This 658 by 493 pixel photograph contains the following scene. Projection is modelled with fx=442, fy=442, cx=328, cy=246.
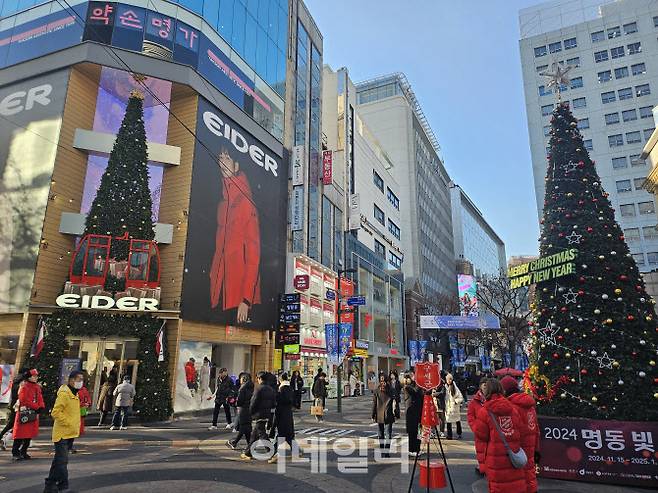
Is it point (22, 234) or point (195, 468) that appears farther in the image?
point (22, 234)

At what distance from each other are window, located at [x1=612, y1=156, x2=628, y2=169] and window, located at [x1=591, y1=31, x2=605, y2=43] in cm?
1859

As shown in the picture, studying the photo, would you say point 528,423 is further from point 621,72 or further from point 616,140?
point 621,72

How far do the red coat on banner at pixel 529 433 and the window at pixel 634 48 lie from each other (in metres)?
72.5

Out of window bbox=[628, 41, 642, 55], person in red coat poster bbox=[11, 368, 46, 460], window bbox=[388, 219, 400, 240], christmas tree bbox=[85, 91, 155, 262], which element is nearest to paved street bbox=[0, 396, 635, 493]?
person in red coat poster bbox=[11, 368, 46, 460]

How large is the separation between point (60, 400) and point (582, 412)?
9036mm

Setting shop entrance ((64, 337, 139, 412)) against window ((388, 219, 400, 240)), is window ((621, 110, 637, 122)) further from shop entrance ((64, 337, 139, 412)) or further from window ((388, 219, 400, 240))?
shop entrance ((64, 337, 139, 412))

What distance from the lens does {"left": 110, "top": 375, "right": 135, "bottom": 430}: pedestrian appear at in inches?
547

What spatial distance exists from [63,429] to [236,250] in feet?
54.7

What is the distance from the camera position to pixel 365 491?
22.9 feet

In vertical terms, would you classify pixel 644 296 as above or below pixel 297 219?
below

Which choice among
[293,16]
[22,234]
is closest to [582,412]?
[22,234]

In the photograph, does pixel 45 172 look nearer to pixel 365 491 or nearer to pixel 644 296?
pixel 365 491

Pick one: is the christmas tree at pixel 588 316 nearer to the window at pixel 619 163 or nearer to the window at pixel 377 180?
the window at pixel 377 180

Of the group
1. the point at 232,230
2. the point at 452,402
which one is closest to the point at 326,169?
the point at 232,230
